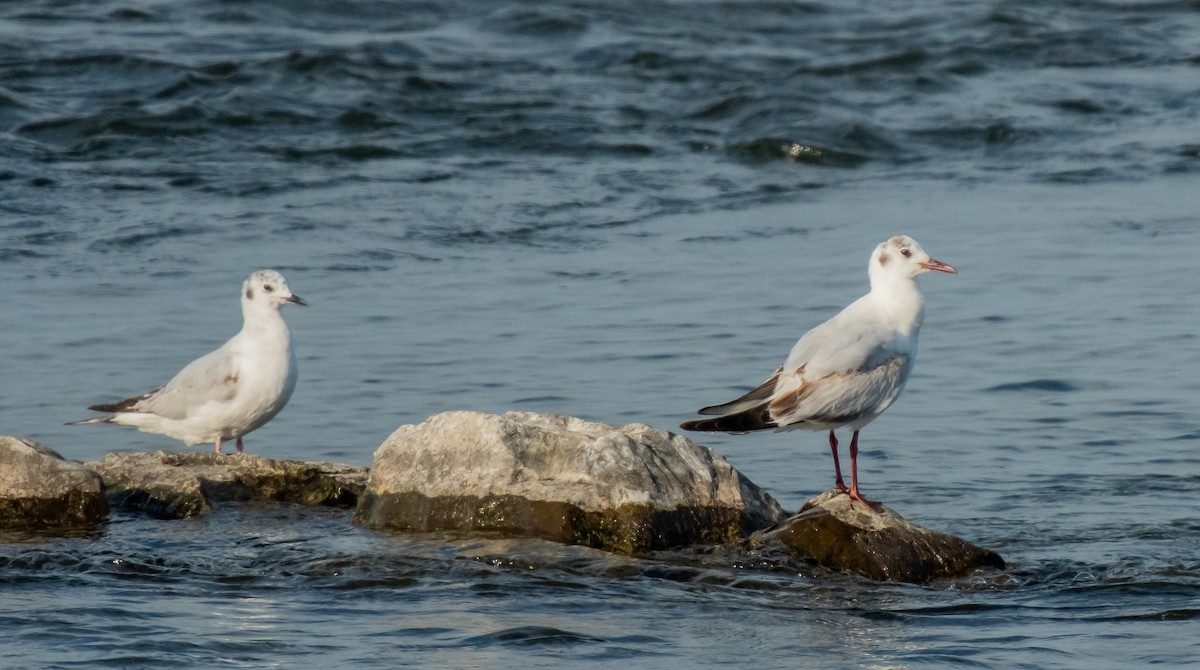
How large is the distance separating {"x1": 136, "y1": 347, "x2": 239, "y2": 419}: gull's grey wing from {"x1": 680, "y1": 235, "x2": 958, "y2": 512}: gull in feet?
7.17

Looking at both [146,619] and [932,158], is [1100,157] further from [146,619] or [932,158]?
[146,619]

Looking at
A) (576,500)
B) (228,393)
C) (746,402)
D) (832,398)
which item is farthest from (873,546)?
(228,393)

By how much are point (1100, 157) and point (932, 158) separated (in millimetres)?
1404

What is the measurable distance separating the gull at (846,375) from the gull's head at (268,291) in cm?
228

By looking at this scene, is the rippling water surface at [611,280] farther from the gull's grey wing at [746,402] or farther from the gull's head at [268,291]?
the gull's head at [268,291]

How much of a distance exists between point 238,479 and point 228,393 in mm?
544

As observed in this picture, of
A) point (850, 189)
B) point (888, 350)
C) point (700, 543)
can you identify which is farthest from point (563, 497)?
point (850, 189)

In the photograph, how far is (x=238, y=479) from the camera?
7117 mm

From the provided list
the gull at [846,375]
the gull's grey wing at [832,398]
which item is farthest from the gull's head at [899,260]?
the gull's grey wing at [832,398]

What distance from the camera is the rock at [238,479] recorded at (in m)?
6.96

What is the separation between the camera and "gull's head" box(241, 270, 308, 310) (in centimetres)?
791

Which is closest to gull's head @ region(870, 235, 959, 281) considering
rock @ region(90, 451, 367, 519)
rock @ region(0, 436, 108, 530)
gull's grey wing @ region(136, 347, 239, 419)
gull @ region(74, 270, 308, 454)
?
rock @ region(90, 451, 367, 519)

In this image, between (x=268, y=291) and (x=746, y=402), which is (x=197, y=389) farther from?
(x=746, y=402)

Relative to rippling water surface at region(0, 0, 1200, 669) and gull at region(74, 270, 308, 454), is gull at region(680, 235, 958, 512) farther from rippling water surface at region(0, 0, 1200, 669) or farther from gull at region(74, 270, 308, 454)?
gull at region(74, 270, 308, 454)
